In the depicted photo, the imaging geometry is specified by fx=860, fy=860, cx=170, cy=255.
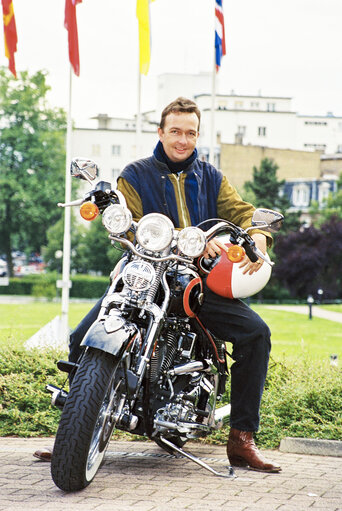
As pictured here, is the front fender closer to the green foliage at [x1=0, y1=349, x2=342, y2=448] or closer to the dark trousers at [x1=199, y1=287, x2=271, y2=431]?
the dark trousers at [x1=199, y1=287, x2=271, y2=431]

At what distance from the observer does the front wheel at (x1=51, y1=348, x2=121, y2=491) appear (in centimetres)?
386

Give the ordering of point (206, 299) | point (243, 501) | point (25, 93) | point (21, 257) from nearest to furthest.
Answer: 1. point (243, 501)
2. point (206, 299)
3. point (25, 93)
4. point (21, 257)

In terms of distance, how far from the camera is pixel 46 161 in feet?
216

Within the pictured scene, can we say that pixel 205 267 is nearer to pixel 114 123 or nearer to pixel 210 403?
pixel 210 403

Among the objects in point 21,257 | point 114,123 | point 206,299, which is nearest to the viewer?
point 206,299

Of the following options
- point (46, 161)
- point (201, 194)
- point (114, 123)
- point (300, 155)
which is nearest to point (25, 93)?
point (46, 161)

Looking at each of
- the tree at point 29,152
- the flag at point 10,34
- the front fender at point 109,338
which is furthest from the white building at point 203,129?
the front fender at point 109,338

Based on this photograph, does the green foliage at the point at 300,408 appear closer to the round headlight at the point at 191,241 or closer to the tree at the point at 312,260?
the round headlight at the point at 191,241

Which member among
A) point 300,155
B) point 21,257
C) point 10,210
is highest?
point 300,155

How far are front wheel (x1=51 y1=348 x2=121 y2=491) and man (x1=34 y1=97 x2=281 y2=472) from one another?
79cm

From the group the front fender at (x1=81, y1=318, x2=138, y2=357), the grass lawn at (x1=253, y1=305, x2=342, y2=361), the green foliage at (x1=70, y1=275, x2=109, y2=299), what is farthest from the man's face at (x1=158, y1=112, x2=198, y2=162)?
the green foliage at (x1=70, y1=275, x2=109, y2=299)

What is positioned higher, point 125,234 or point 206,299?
point 125,234

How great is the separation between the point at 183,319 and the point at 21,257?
91975 mm

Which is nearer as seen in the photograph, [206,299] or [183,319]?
[183,319]
